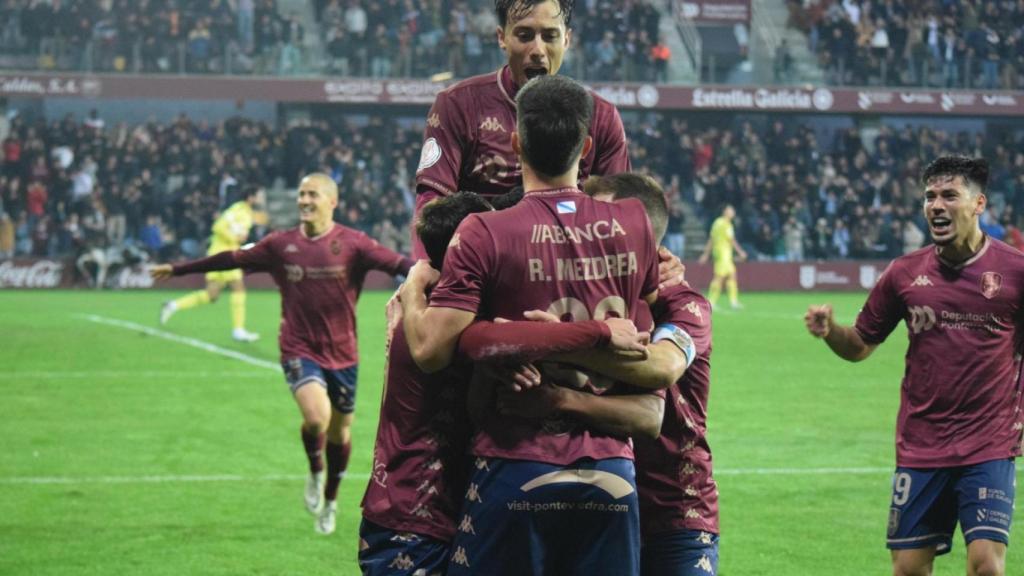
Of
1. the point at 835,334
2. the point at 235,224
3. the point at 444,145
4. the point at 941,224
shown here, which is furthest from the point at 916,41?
the point at 444,145

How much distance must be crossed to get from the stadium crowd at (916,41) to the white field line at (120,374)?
27474mm

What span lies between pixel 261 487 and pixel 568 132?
7459 mm

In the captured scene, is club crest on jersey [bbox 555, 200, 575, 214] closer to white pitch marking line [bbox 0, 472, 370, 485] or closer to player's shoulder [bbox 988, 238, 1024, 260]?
player's shoulder [bbox 988, 238, 1024, 260]

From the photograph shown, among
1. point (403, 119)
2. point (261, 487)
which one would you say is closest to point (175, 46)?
point (403, 119)

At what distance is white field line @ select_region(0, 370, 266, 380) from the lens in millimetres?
17562

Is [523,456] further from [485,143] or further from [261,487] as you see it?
[261,487]

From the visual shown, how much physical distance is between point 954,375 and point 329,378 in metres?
5.12

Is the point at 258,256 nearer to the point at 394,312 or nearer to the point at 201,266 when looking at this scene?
the point at 201,266

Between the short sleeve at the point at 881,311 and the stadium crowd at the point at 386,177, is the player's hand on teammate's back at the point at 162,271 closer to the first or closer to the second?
the short sleeve at the point at 881,311

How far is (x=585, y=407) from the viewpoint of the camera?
4082 mm

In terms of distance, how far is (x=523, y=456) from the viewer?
4062mm

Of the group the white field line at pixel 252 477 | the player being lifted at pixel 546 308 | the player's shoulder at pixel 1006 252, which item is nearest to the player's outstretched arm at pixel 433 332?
the player being lifted at pixel 546 308

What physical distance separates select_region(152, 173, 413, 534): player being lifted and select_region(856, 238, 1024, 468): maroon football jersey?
13.8 feet

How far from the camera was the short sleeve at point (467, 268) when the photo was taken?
3.97 metres
